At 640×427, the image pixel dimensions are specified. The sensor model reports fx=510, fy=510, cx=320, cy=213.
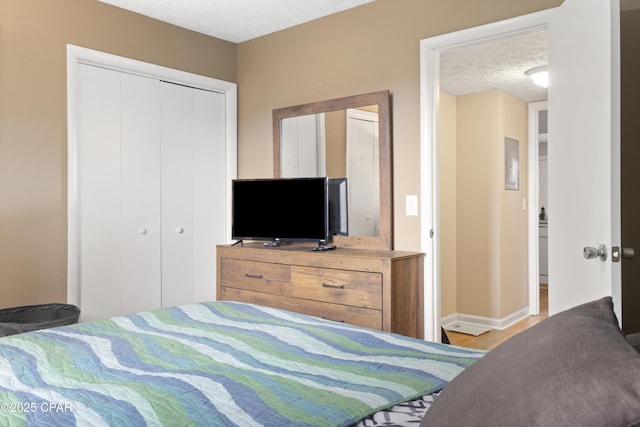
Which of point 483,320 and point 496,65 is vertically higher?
point 496,65

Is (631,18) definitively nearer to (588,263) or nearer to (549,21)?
(549,21)

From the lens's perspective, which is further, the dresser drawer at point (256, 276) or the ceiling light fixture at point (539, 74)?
the ceiling light fixture at point (539, 74)

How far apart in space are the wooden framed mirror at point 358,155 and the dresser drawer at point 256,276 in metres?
0.46

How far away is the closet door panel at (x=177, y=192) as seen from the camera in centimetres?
384

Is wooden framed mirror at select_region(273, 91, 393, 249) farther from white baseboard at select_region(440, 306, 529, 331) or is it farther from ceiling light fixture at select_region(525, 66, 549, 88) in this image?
white baseboard at select_region(440, 306, 529, 331)

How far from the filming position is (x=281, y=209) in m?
3.56

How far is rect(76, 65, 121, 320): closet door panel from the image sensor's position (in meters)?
3.36

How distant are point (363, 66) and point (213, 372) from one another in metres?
2.66

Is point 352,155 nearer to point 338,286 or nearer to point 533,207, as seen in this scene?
point 338,286

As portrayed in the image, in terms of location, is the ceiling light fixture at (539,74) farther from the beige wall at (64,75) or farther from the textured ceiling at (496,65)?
the beige wall at (64,75)

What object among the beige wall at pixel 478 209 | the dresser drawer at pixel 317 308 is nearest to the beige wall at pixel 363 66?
the dresser drawer at pixel 317 308

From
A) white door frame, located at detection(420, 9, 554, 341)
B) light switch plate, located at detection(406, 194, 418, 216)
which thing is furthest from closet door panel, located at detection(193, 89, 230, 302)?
white door frame, located at detection(420, 9, 554, 341)

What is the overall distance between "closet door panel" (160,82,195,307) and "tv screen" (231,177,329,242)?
18.3 inches


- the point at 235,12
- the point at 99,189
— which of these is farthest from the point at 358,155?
the point at 99,189
